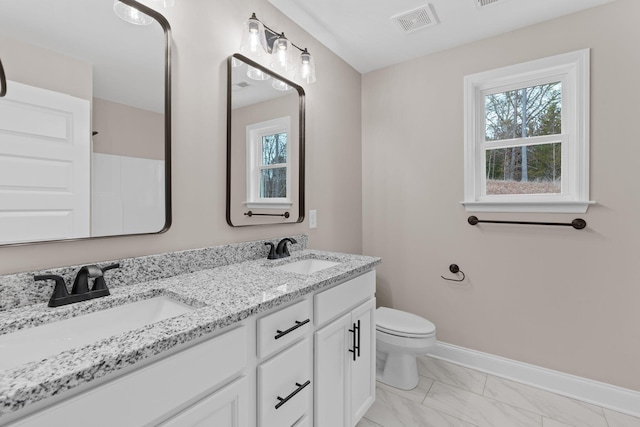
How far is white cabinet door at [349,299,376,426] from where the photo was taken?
1.54m

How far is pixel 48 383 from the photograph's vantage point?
521mm

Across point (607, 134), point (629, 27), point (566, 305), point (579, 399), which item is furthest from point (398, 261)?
point (629, 27)

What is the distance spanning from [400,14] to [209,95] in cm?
136

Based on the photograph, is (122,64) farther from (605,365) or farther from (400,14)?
(605,365)

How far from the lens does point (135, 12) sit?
1191 millimetres

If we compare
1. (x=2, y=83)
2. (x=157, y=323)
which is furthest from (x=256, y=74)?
(x=157, y=323)

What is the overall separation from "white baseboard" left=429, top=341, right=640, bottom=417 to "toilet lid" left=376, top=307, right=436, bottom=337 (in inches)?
18.6

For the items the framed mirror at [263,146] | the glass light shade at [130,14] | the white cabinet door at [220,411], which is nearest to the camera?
the white cabinet door at [220,411]

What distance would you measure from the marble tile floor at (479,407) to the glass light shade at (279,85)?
2041mm

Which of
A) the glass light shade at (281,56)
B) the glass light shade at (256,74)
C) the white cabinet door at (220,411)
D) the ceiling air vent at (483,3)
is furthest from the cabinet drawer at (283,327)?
the ceiling air vent at (483,3)

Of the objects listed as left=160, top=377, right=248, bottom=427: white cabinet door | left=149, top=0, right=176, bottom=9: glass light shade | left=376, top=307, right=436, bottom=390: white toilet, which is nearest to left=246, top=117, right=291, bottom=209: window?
left=149, top=0, right=176, bottom=9: glass light shade

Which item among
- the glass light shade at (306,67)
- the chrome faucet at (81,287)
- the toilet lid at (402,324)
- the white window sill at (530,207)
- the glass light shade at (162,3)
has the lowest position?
the toilet lid at (402,324)

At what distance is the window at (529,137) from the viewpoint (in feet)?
6.31

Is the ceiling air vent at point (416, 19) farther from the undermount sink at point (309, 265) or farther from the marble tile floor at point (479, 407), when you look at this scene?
the marble tile floor at point (479, 407)
